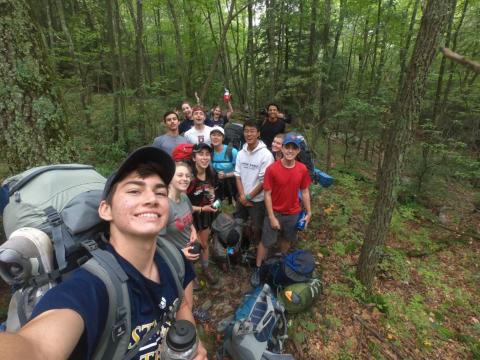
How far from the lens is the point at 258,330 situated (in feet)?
10.6

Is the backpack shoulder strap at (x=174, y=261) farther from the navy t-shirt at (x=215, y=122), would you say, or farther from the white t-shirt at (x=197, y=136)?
the navy t-shirt at (x=215, y=122)

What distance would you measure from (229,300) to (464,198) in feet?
32.1

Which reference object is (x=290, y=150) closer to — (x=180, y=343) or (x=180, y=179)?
(x=180, y=179)

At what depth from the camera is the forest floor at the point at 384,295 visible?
3.90m

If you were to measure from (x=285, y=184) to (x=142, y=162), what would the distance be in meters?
2.87

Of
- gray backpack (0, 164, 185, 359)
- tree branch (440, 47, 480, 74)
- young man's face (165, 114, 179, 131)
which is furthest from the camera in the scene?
young man's face (165, 114, 179, 131)

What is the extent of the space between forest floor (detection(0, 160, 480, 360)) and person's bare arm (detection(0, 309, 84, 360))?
2.87 meters

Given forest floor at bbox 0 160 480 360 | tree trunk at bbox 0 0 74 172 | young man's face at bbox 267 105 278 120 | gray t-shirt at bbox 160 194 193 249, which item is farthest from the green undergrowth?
tree trunk at bbox 0 0 74 172

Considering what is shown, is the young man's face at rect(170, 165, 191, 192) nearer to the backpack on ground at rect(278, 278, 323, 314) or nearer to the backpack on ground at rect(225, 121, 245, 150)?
the backpack on ground at rect(278, 278, 323, 314)

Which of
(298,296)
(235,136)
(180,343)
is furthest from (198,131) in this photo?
(180,343)

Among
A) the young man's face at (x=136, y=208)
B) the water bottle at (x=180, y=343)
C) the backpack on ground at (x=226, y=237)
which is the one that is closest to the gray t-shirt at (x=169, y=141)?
the backpack on ground at (x=226, y=237)

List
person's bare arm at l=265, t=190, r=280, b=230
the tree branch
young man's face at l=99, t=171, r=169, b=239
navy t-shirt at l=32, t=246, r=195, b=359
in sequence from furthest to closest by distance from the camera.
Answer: person's bare arm at l=265, t=190, r=280, b=230 → young man's face at l=99, t=171, r=169, b=239 → navy t-shirt at l=32, t=246, r=195, b=359 → the tree branch

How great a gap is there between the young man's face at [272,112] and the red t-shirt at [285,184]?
2.55 m

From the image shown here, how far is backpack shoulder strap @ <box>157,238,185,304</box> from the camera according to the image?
1.79 m
